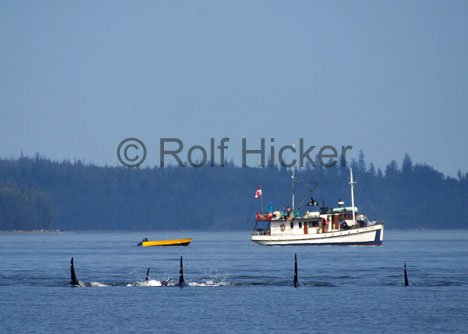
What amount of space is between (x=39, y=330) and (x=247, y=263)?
69.8 m

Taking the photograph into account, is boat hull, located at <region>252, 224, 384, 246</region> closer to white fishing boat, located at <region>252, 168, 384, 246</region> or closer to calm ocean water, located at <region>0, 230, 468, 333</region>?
white fishing boat, located at <region>252, 168, 384, 246</region>

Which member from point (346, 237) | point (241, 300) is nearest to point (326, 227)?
point (346, 237)

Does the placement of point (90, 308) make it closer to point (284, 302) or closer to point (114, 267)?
point (284, 302)

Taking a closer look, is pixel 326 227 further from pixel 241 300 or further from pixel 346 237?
pixel 241 300

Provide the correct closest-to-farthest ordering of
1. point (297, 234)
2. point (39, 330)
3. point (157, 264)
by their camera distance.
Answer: point (39, 330)
point (157, 264)
point (297, 234)

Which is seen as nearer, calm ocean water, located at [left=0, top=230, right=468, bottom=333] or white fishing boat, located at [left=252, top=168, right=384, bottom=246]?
calm ocean water, located at [left=0, top=230, right=468, bottom=333]

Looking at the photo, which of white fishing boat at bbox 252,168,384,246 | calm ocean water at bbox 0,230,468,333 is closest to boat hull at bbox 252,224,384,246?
white fishing boat at bbox 252,168,384,246

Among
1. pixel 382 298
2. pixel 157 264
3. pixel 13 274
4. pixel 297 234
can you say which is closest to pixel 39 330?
pixel 382 298

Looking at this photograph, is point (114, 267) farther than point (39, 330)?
Yes

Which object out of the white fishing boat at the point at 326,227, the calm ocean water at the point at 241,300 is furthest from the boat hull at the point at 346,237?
the calm ocean water at the point at 241,300

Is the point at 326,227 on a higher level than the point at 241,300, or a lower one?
higher

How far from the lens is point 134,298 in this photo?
3346 inches

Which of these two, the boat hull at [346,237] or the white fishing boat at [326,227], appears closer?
the boat hull at [346,237]

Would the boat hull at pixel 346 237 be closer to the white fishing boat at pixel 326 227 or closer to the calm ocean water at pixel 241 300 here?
the white fishing boat at pixel 326 227
